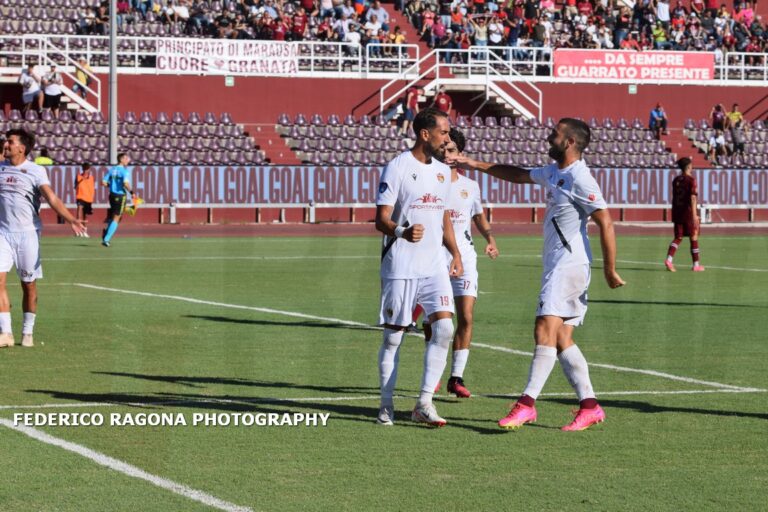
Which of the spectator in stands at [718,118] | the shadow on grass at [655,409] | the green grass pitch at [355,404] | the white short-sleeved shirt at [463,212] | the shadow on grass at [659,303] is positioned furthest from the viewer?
the spectator in stands at [718,118]

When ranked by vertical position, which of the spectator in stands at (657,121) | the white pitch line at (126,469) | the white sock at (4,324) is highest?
the spectator in stands at (657,121)

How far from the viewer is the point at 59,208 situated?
1387cm

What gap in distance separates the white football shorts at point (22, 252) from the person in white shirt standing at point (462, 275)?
4.43m

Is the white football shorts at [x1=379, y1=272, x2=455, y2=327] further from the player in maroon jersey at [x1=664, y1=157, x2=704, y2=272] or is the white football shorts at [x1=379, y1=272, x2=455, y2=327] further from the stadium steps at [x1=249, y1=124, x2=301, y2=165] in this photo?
the stadium steps at [x1=249, y1=124, x2=301, y2=165]

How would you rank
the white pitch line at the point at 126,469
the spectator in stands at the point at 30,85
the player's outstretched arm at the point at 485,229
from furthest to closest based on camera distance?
1. the spectator in stands at the point at 30,85
2. the player's outstretched arm at the point at 485,229
3. the white pitch line at the point at 126,469

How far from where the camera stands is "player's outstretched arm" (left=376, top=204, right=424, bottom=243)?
383 inches

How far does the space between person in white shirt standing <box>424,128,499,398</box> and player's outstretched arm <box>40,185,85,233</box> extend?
3.71 metres

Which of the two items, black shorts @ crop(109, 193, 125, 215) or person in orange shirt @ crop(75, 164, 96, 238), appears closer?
black shorts @ crop(109, 193, 125, 215)

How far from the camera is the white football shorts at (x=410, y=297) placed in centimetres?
991

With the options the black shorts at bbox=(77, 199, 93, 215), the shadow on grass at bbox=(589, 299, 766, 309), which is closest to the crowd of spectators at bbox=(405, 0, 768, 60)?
the black shorts at bbox=(77, 199, 93, 215)

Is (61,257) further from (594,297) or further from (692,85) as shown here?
(692,85)

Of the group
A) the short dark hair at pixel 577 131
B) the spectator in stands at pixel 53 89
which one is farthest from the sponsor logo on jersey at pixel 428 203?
the spectator in stands at pixel 53 89

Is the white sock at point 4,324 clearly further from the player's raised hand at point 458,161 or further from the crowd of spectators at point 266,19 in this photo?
the crowd of spectators at point 266,19

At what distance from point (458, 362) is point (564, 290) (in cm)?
187
